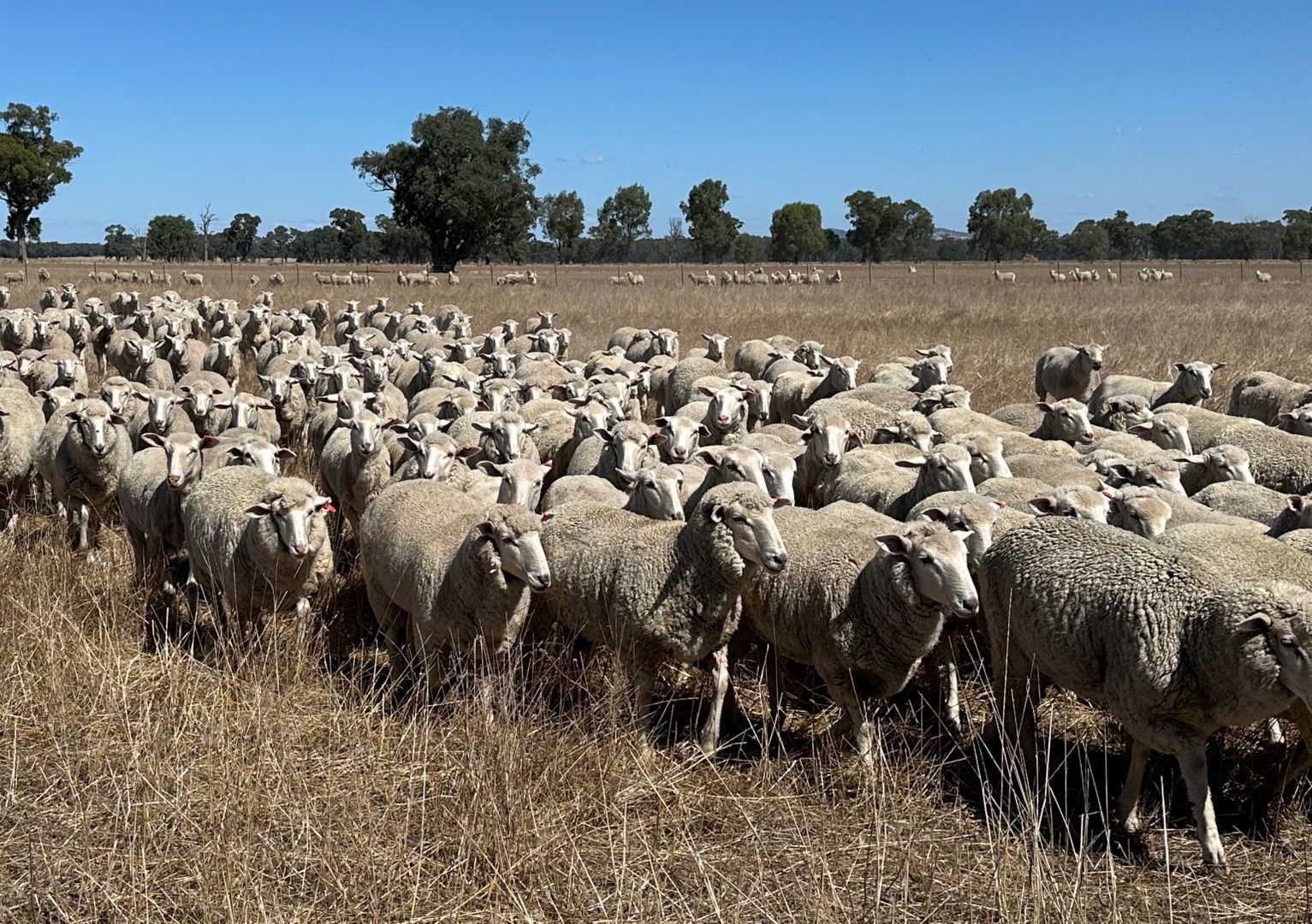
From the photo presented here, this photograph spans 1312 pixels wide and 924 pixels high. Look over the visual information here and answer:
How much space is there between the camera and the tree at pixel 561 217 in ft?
301

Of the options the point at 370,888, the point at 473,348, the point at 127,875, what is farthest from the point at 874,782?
the point at 473,348

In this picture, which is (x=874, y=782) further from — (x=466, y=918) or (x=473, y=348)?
(x=473, y=348)

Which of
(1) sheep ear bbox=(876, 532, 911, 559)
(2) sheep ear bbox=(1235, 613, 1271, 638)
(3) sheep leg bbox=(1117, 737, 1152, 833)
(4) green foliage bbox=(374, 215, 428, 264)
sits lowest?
(3) sheep leg bbox=(1117, 737, 1152, 833)

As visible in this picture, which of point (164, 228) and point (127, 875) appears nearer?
point (127, 875)

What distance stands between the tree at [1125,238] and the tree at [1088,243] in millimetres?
1251

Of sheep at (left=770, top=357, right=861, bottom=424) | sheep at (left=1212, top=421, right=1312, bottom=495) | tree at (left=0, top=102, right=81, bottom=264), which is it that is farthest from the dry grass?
tree at (left=0, top=102, right=81, bottom=264)

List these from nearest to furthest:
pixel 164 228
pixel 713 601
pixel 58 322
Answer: pixel 713 601
pixel 58 322
pixel 164 228

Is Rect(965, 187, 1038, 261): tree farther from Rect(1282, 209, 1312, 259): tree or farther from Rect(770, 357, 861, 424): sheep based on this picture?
Rect(770, 357, 861, 424): sheep

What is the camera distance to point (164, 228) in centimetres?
10019

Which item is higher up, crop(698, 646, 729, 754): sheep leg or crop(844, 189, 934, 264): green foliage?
crop(844, 189, 934, 264): green foliage

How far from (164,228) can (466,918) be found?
109122 mm

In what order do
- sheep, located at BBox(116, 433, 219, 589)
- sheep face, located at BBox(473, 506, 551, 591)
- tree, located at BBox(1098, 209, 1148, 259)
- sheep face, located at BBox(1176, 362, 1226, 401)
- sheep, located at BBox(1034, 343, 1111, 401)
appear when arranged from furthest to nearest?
tree, located at BBox(1098, 209, 1148, 259) → sheep, located at BBox(1034, 343, 1111, 401) → sheep face, located at BBox(1176, 362, 1226, 401) → sheep, located at BBox(116, 433, 219, 589) → sheep face, located at BBox(473, 506, 551, 591)

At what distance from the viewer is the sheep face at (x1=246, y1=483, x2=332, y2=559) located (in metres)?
5.90

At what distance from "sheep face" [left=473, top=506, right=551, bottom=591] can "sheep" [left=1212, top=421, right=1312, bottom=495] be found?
599 cm
